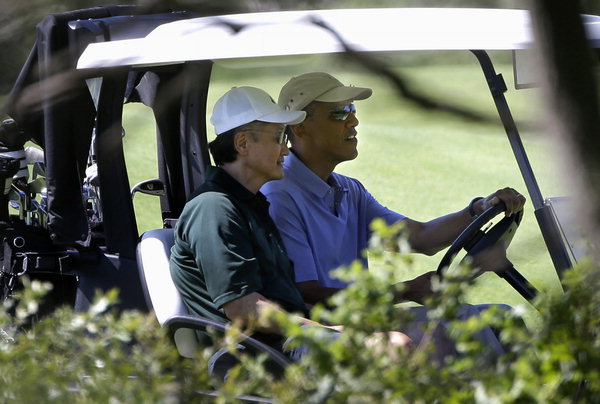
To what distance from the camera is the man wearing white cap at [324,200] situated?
3.55 metres

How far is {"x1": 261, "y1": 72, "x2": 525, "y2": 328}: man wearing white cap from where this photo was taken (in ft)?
11.6

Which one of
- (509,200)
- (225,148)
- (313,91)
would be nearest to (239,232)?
(225,148)

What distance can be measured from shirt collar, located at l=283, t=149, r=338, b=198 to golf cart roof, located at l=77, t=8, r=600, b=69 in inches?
38.3

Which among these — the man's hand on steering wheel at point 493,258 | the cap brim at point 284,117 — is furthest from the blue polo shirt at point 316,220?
the man's hand on steering wheel at point 493,258

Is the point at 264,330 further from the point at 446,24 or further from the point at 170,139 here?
the point at 170,139

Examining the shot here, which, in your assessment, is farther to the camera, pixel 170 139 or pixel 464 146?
pixel 464 146

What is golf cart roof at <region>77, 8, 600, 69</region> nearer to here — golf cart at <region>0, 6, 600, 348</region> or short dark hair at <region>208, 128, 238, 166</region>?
golf cart at <region>0, 6, 600, 348</region>

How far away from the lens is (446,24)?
2789mm

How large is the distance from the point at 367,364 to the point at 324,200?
2.02 m

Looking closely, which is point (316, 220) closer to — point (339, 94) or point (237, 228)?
point (339, 94)

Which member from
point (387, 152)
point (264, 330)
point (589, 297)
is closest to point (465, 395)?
point (589, 297)

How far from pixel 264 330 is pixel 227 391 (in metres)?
1.20

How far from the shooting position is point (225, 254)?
3.05 metres

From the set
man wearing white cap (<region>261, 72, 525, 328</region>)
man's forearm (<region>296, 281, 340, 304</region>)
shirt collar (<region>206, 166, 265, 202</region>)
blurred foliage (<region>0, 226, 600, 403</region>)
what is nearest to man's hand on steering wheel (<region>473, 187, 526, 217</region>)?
man wearing white cap (<region>261, 72, 525, 328</region>)
